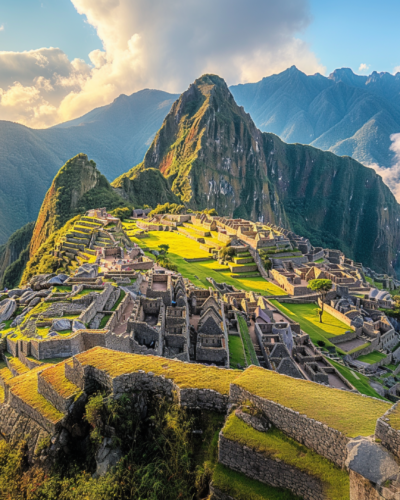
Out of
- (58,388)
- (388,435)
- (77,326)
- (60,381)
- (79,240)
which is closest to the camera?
(388,435)

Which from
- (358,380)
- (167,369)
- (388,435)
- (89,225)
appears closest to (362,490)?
(388,435)

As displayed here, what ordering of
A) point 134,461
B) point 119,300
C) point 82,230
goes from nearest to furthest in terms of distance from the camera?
1. point 134,461
2. point 119,300
3. point 82,230

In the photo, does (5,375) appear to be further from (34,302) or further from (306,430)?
(306,430)

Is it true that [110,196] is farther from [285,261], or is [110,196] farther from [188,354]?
[188,354]

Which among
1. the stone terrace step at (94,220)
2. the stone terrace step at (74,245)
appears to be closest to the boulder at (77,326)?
Answer: the stone terrace step at (74,245)

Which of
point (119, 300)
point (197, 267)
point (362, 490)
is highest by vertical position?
point (119, 300)

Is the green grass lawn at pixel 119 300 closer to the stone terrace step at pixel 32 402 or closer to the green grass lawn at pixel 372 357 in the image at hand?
the stone terrace step at pixel 32 402

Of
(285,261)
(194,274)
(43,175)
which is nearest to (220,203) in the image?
(43,175)
